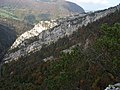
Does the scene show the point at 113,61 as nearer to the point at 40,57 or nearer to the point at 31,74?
the point at 31,74

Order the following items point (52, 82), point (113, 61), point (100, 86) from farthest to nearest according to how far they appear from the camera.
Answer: point (100, 86) → point (52, 82) → point (113, 61)

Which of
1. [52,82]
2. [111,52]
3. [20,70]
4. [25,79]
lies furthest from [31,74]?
[111,52]

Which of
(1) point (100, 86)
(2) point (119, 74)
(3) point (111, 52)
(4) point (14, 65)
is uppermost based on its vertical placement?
(3) point (111, 52)

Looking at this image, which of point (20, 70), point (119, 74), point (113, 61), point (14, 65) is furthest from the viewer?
point (14, 65)

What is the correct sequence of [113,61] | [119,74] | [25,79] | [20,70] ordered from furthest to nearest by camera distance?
[20,70]
[25,79]
[119,74]
[113,61]

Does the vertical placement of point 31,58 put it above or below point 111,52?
below

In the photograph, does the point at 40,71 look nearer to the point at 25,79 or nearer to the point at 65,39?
the point at 25,79

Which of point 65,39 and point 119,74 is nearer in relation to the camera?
point 119,74

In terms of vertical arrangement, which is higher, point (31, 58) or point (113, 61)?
point (113, 61)

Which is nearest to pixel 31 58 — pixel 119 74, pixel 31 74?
pixel 31 74
